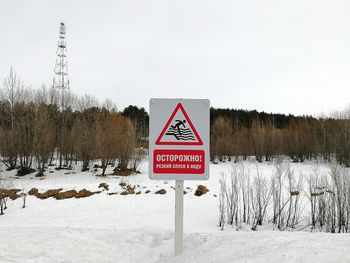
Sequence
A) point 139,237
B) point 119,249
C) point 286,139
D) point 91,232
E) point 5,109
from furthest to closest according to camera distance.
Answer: point 286,139 → point 5,109 → point 91,232 → point 139,237 → point 119,249

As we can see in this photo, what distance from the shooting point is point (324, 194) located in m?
10.1

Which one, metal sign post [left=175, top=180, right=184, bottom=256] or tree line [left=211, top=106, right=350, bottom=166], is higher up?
tree line [left=211, top=106, right=350, bottom=166]

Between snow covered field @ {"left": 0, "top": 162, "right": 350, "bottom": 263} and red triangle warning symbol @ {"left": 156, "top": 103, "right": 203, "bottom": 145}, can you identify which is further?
red triangle warning symbol @ {"left": 156, "top": 103, "right": 203, "bottom": 145}

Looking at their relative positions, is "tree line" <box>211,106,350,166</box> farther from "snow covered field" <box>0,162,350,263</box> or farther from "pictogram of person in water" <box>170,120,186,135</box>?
"pictogram of person in water" <box>170,120,186,135</box>

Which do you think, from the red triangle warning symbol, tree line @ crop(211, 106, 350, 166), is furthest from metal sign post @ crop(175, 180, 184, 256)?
A: tree line @ crop(211, 106, 350, 166)

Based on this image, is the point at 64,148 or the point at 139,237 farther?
the point at 64,148

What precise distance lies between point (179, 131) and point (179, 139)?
10 centimetres

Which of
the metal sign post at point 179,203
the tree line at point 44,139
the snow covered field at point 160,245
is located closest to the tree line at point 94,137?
the tree line at point 44,139

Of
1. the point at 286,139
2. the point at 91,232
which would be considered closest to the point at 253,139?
the point at 286,139

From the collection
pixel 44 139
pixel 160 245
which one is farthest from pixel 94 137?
pixel 160 245

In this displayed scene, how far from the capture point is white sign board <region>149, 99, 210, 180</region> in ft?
11.6

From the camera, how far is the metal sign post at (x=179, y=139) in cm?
354

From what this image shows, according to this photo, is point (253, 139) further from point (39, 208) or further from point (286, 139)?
point (39, 208)

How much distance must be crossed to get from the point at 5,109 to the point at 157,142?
1130 inches
